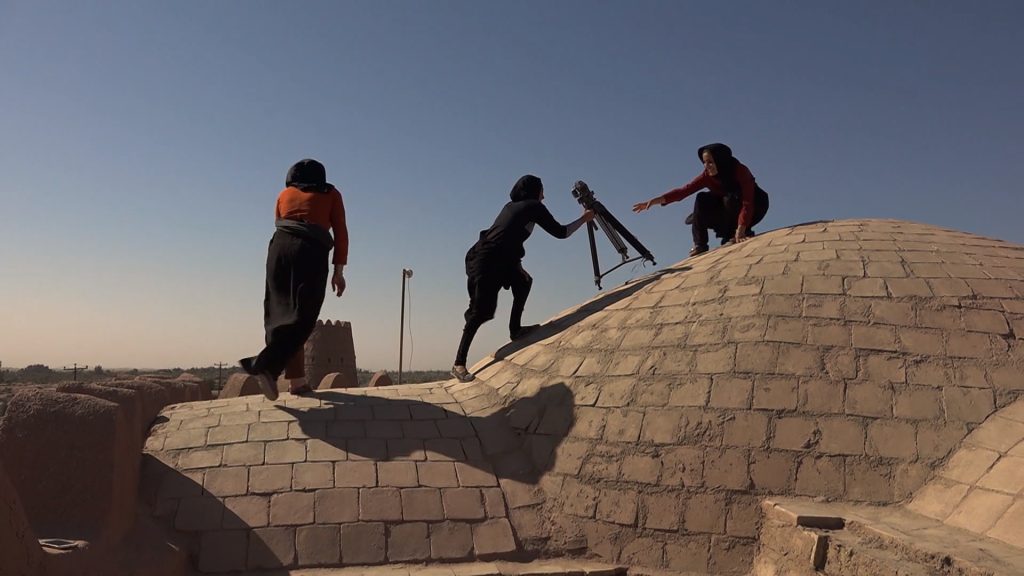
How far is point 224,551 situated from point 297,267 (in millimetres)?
2217

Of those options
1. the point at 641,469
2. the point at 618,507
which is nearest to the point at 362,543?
the point at 618,507

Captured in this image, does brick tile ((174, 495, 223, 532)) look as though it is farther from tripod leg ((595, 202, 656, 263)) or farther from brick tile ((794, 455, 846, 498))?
tripod leg ((595, 202, 656, 263))

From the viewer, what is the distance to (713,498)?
13.8 ft

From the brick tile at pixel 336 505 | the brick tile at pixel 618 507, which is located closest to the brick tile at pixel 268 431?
the brick tile at pixel 336 505

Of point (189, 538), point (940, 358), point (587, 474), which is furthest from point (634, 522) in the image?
point (189, 538)

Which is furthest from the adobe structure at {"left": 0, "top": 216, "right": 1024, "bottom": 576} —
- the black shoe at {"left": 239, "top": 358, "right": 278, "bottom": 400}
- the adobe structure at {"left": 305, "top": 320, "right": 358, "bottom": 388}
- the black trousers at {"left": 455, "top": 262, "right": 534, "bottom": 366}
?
the adobe structure at {"left": 305, "top": 320, "right": 358, "bottom": 388}

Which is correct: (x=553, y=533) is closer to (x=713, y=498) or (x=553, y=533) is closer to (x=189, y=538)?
(x=713, y=498)

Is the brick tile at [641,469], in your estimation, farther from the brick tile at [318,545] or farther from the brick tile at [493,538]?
the brick tile at [318,545]

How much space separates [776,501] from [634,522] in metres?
0.86

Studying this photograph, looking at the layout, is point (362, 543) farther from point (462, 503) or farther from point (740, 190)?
point (740, 190)

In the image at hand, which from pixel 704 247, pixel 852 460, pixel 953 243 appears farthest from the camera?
pixel 704 247

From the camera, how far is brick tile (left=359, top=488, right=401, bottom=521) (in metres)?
4.37

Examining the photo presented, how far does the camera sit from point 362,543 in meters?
4.22

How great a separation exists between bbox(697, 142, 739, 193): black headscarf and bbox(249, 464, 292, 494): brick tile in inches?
204
